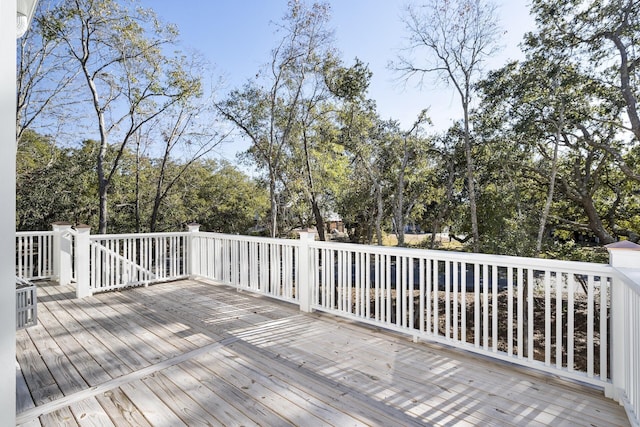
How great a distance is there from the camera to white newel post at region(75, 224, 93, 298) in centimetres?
462

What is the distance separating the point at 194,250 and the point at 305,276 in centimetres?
274

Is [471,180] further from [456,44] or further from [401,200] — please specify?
[456,44]

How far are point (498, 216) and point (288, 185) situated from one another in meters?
6.08

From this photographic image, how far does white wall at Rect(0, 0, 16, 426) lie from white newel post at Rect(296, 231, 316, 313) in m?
2.86

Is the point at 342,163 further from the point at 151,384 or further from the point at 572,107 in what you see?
the point at 151,384

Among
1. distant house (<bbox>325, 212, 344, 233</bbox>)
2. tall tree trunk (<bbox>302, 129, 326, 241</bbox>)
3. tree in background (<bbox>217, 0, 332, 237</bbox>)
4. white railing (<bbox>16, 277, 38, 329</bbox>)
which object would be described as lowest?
white railing (<bbox>16, 277, 38, 329</bbox>)

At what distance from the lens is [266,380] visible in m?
2.36

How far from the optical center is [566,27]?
279 inches

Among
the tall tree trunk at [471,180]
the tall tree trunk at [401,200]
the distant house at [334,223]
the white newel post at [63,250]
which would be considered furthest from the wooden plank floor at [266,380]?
the distant house at [334,223]

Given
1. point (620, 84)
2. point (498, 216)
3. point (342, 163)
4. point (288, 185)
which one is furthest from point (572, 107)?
point (288, 185)

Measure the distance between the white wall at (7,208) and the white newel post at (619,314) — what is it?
3.10 m

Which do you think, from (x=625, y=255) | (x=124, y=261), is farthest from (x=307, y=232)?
(x=124, y=261)

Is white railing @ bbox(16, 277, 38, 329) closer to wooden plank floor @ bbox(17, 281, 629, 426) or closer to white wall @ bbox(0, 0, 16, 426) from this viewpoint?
wooden plank floor @ bbox(17, 281, 629, 426)

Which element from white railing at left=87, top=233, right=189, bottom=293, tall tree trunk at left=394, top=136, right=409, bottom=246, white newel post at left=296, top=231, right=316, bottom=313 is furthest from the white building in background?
tall tree trunk at left=394, top=136, right=409, bottom=246
